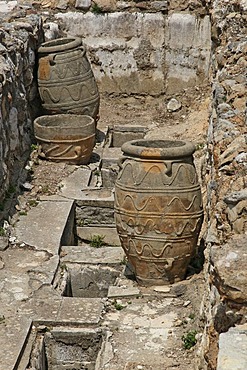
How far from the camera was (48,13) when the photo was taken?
11797mm

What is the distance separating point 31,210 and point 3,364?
287 cm

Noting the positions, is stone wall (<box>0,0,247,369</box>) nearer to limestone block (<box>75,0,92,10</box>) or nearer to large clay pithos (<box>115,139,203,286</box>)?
limestone block (<box>75,0,92,10</box>)

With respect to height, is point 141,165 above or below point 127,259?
above

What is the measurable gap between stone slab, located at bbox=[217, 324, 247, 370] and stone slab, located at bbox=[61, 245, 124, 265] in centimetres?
368

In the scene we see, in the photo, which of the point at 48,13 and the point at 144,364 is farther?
the point at 48,13

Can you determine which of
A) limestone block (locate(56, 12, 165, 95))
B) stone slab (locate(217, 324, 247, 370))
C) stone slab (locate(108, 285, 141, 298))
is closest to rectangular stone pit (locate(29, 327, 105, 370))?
stone slab (locate(108, 285, 141, 298))

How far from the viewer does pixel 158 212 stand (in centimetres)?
569

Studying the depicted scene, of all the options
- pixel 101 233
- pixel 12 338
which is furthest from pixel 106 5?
pixel 12 338

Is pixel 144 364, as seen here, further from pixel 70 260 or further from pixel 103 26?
pixel 103 26

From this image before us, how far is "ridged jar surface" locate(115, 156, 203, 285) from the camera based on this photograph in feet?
18.6

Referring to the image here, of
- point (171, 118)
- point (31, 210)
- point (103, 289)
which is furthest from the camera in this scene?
point (171, 118)

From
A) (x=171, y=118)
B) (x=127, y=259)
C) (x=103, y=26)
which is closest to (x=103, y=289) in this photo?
(x=127, y=259)

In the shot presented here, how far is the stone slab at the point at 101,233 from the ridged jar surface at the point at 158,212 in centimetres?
183

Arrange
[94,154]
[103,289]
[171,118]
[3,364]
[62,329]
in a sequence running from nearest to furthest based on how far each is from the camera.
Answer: [3,364], [62,329], [103,289], [94,154], [171,118]
